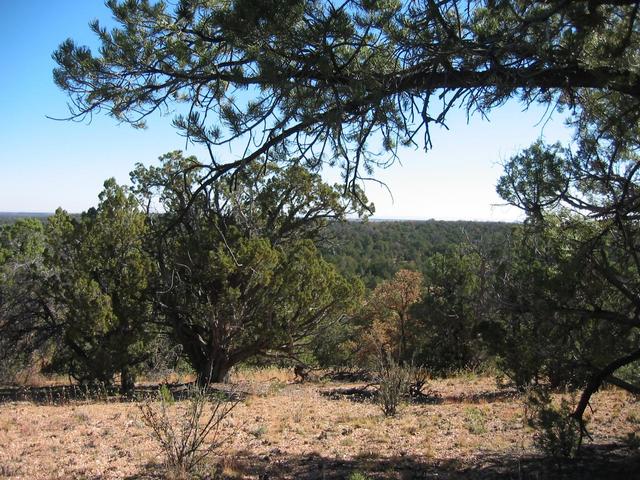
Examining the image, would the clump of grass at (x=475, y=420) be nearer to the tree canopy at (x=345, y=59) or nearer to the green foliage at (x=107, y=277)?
the tree canopy at (x=345, y=59)

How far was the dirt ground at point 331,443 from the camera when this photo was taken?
4773 millimetres

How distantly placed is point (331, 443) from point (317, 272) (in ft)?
20.0

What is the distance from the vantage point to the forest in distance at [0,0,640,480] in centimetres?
317

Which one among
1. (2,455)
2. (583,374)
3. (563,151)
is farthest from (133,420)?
(563,151)

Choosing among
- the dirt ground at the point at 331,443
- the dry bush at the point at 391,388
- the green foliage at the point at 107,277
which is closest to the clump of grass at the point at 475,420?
the dirt ground at the point at 331,443

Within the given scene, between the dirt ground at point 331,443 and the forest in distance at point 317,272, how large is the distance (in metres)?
0.04

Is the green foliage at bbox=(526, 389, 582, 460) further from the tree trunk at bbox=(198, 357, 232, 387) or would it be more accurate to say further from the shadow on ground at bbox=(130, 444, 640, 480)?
the tree trunk at bbox=(198, 357, 232, 387)

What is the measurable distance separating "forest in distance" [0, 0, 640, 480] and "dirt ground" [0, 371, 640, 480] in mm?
44

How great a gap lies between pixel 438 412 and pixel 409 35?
6.51m

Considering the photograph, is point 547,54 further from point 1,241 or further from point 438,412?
point 1,241

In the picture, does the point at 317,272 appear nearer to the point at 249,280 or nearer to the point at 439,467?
the point at 249,280

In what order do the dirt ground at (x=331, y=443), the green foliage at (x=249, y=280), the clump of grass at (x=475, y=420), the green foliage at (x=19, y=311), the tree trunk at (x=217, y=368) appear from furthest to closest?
the tree trunk at (x=217, y=368) < the green foliage at (x=19, y=311) < the green foliage at (x=249, y=280) < the clump of grass at (x=475, y=420) < the dirt ground at (x=331, y=443)

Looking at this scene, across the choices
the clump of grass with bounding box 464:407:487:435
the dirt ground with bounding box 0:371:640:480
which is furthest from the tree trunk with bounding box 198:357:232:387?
the clump of grass with bounding box 464:407:487:435

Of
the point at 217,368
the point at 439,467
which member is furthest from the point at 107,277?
the point at 439,467
